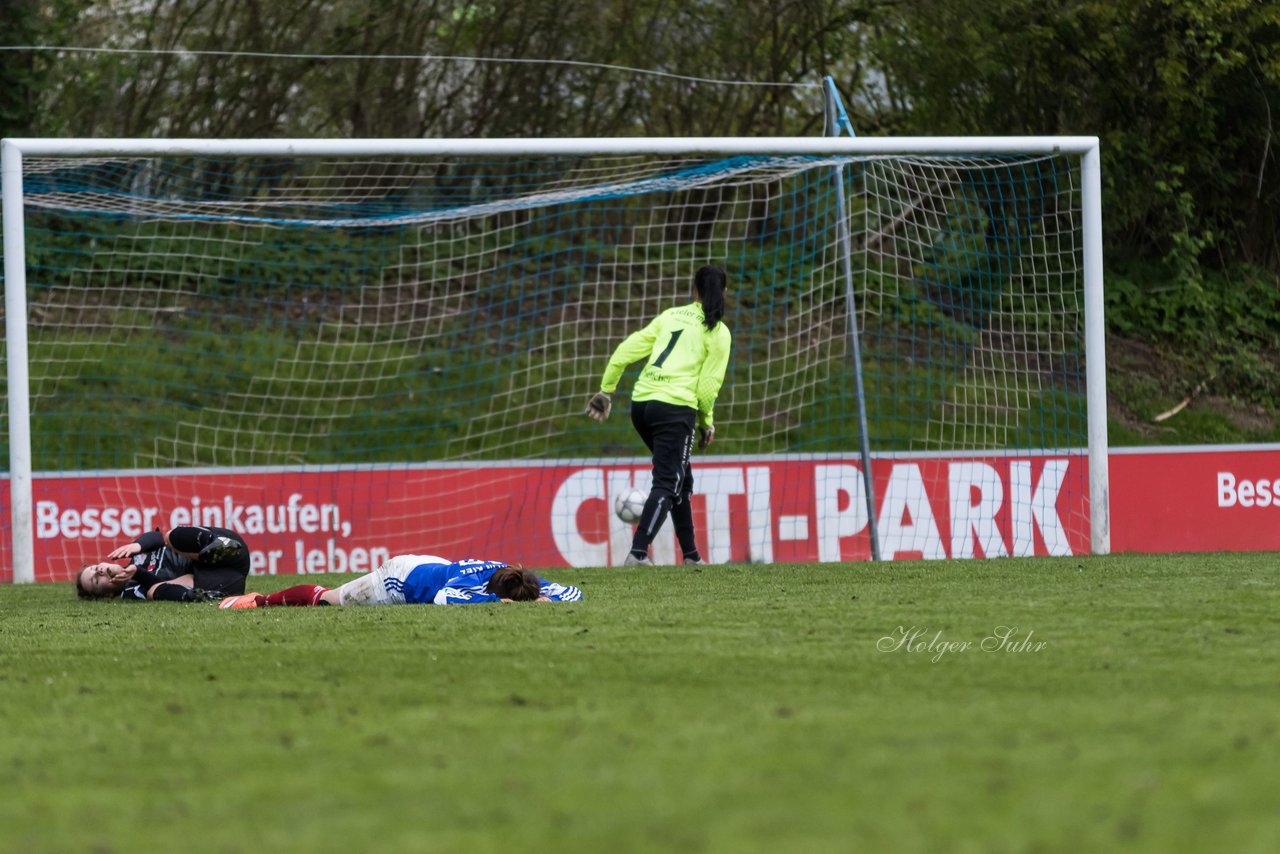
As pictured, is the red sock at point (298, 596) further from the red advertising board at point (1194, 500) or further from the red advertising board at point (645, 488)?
the red advertising board at point (1194, 500)

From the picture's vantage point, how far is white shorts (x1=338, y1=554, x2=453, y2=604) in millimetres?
6539

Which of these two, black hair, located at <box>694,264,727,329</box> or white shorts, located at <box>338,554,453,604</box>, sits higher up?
black hair, located at <box>694,264,727,329</box>

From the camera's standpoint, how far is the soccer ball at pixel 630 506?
9352 mm

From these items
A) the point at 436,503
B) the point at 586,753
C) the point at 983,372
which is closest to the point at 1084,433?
the point at 983,372

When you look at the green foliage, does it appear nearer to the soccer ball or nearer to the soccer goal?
the soccer goal

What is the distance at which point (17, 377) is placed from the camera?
8375 millimetres

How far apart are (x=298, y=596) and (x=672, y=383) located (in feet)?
8.47

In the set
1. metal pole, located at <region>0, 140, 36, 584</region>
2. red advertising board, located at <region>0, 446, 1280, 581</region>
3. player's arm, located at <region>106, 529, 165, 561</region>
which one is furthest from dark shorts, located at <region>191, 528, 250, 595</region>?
red advertising board, located at <region>0, 446, 1280, 581</region>

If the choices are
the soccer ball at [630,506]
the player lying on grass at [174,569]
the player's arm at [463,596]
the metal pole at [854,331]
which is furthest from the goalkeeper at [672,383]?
the player lying on grass at [174,569]

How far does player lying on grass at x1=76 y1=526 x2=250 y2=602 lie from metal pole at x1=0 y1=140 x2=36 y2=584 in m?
1.34

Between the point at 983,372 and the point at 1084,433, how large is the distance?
101cm

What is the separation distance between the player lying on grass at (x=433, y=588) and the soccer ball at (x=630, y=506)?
270cm

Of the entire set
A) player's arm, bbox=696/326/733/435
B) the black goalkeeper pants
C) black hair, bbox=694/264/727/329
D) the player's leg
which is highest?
black hair, bbox=694/264/727/329

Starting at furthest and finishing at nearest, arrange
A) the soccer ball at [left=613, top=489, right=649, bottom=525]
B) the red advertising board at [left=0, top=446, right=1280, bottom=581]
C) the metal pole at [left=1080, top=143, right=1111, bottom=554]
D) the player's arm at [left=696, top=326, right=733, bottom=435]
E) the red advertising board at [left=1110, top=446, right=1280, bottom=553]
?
the red advertising board at [left=1110, top=446, right=1280, bottom=553] < the red advertising board at [left=0, top=446, right=1280, bottom=581] < the soccer ball at [left=613, top=489, right=649, bottom=525] < the metal pole at [left=1080, top=143, right=1111, bottom=554] < the player's arm at [left=696, top=326, right=733, bottom=435]
